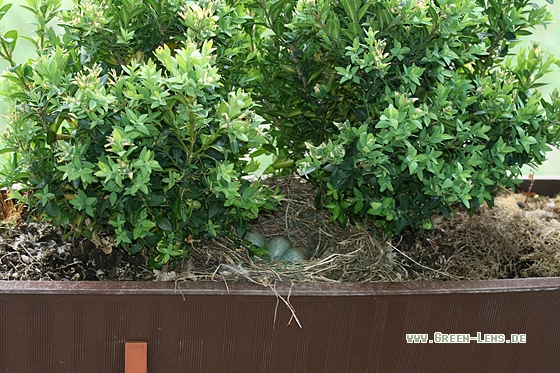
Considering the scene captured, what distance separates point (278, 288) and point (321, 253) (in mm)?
314

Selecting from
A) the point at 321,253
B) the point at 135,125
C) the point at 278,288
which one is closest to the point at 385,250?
the point at 321,253

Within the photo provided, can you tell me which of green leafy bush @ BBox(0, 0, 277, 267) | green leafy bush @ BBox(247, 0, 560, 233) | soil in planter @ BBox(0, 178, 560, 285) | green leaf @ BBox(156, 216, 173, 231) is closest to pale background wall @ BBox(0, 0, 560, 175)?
soil in planter @ BBox(0, 178, 560, 285)

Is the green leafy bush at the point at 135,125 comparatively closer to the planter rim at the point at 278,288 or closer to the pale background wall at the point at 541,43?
the planter rim at the point at 278,288

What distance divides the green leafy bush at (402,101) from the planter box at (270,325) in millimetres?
225

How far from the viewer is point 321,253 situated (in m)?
1.77

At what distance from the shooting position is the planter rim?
143cm

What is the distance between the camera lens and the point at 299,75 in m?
1.61

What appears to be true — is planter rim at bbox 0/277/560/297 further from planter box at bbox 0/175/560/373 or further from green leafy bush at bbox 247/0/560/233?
green leafy bush at bbox 247/0/560/233

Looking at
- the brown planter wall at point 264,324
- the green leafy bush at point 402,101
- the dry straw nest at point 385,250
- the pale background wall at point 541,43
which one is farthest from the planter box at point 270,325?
the pale background wall at point 541,43

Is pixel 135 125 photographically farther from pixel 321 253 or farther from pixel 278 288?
pixel 321 253

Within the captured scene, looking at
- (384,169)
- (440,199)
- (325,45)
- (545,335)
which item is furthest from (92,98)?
(545,335)

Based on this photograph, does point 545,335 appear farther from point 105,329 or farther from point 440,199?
point 105,329

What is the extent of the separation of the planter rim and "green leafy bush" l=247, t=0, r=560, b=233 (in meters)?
0.18

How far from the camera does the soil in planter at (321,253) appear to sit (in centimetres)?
163
